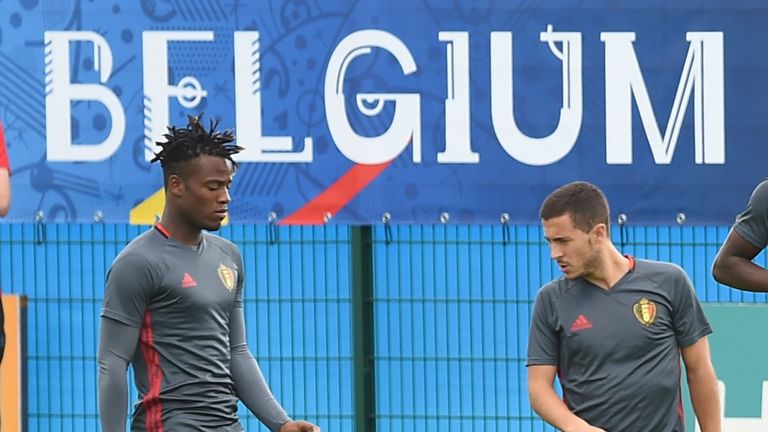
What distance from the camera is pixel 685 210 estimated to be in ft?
25.7

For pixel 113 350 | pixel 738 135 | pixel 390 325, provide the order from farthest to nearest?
pixel 390 325 < pixel 738 135 < pixel 113 350

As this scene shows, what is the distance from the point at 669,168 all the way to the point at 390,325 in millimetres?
1768

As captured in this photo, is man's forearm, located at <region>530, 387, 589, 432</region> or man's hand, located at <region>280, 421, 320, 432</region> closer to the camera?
man's forearm, located at <region>530, 387, 589, 432</region>

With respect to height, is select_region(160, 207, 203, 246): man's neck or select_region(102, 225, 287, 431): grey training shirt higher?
select_region(160, 207, 203, 246): man's neck

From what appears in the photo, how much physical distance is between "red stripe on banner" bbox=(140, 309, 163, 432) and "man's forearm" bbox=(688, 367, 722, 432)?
1912 millimetres

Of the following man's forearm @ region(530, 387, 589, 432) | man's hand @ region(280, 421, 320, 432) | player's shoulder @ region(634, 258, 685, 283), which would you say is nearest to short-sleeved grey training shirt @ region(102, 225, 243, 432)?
man's hand @ region(280, 421, 320, 432)

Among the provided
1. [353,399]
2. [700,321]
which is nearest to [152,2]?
[353,399]

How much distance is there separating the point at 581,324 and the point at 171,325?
4.75 ft

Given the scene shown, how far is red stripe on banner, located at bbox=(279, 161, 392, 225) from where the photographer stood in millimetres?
7980

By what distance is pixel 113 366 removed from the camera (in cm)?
532

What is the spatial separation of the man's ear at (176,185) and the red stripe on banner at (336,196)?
95.8 inches

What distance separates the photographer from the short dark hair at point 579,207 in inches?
207

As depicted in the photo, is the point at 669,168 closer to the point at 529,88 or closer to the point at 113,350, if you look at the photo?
the point at 529,88

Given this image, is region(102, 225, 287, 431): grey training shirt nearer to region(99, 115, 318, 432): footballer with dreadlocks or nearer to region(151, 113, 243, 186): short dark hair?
region(99, 115, 318, 432): footballer with dreadlocks
